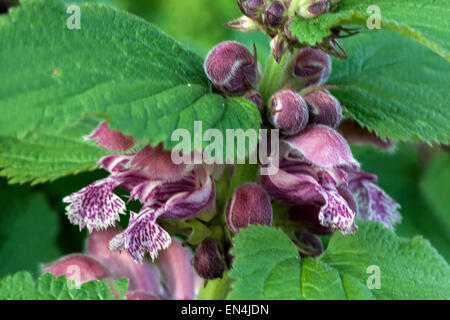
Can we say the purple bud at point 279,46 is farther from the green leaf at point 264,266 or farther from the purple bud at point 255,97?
the green leaf at point 264,266

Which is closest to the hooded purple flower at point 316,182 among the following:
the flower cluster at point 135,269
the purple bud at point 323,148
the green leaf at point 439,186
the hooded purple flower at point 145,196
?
the purple bud at point 323,148

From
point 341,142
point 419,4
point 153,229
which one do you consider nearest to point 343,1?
point 419,4

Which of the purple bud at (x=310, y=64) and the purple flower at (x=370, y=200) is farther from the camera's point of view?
the purple flower at (x=370, y=200)

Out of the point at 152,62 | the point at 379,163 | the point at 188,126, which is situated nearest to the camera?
the point at 188,126

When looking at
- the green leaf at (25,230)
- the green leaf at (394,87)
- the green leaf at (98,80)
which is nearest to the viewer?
the green leaf at (98,80)

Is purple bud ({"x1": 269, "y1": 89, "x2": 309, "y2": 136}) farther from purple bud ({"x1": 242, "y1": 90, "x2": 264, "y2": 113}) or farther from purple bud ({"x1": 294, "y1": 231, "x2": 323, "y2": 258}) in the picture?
purple bud ({"x1": 294, "y1": 231, "x2": 323, "y2": 258})
